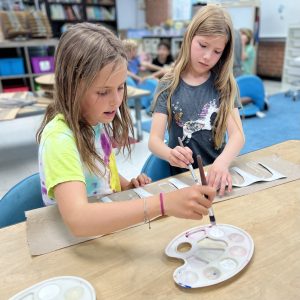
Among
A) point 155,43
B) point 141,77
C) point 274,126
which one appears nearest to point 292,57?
point 155,43

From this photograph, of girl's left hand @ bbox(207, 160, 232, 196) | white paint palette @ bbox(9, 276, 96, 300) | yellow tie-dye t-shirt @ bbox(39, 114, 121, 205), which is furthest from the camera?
girl's left hand @ bbox(207, 160, 232, 196)

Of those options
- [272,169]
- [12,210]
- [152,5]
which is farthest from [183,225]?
[152,5]

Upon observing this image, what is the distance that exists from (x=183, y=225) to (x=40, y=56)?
A: 14.9ft

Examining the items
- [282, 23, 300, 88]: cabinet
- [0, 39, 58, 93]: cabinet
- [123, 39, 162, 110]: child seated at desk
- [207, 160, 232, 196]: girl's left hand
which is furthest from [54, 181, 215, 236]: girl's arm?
[282, 23, 300, 88]: cabinet

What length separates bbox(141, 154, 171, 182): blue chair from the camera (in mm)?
1196

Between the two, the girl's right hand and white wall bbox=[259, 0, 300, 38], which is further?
white wall bbox=[259, 0, 300, 38]

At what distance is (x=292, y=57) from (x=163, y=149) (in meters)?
5.15

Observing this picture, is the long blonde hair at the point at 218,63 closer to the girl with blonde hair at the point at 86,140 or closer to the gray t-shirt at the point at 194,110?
the gray t-shirt at the point at 194,110

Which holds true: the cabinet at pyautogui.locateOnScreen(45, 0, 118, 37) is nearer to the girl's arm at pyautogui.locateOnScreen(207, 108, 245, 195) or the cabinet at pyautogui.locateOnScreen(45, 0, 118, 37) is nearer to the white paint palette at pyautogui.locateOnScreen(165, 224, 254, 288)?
the girl's arm at pyautogui.locateOnScreen(207, 108, 245, 195)

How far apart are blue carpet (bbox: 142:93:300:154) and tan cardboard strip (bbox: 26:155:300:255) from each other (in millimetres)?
1612

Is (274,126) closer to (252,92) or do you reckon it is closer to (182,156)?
(252,92)

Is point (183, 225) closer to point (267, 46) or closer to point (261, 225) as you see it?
point (261, 225)

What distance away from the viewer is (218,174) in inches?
36.0

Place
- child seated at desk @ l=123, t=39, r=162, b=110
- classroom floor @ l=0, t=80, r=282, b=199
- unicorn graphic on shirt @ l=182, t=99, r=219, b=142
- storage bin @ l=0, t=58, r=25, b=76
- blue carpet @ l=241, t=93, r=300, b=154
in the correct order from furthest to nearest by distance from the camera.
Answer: storage bin @ l=0, t=58, r=25, b=76
child seated at desk @ l=123, t=39, r=162, b=110
blue carpet @ l=241, t=93, r=300, b=154
classroom floor @ l=0, t=80, r=282, b=199
unicorn graphic on shirt @ l=182, t=99, r=219, b=142
